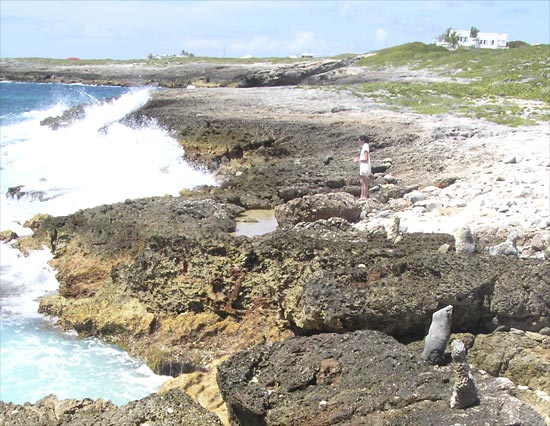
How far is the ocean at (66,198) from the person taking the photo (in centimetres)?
886

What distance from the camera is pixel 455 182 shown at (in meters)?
15.0

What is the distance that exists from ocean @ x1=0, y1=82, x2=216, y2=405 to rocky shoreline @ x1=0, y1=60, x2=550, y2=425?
38 cm

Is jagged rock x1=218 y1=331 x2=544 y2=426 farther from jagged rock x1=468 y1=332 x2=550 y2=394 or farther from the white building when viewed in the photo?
the white building

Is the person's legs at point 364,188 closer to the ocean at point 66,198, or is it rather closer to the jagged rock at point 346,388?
the ocean at point 66,198

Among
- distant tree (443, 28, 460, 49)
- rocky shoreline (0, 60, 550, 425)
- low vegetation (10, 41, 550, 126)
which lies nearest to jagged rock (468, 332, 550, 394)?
rocky shoreline (0, 60, 550, 425)

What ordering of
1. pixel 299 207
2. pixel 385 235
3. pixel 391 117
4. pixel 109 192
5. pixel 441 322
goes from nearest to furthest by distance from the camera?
pixel 441 322 < pixel 385 235 < pixel 299 207 < pixel 109 192 < pixel 391 117

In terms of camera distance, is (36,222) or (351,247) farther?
(36,222)

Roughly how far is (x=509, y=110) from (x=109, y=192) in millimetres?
15651

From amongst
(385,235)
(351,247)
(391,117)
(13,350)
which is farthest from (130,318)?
(391,117)

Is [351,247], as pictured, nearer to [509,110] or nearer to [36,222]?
[36,222]

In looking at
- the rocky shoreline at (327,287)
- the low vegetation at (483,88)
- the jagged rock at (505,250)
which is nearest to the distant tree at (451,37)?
the low vegetation at (483,88)

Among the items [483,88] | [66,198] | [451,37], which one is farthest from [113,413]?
[451,37]

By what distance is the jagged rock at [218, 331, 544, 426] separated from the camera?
6023mm

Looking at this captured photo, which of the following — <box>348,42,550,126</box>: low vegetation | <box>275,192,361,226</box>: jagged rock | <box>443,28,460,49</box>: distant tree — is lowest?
<box>275,192,361,226</box>: jagged rock
